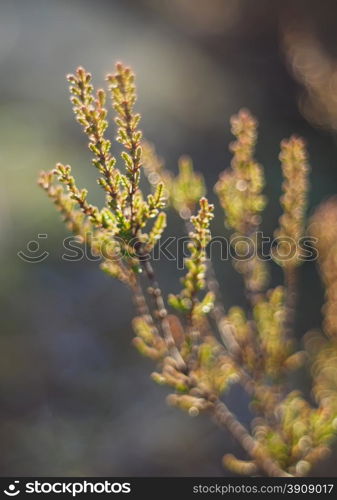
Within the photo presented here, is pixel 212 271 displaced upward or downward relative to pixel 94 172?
downward

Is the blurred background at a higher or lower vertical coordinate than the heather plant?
higher

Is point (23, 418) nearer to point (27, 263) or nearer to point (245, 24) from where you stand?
point (27, 263)

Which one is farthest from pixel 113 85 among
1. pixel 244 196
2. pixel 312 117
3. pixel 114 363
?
pixel 312 117

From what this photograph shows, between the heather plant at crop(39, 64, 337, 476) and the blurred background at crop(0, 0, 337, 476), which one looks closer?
the heather plant at crop(39, 64, 337, 476)

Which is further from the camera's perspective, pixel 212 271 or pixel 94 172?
pixel 94 172

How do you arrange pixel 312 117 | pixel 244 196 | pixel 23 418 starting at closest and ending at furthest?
1. pixel 244 196
2. pixel 23 418
3. pixel 312 117
